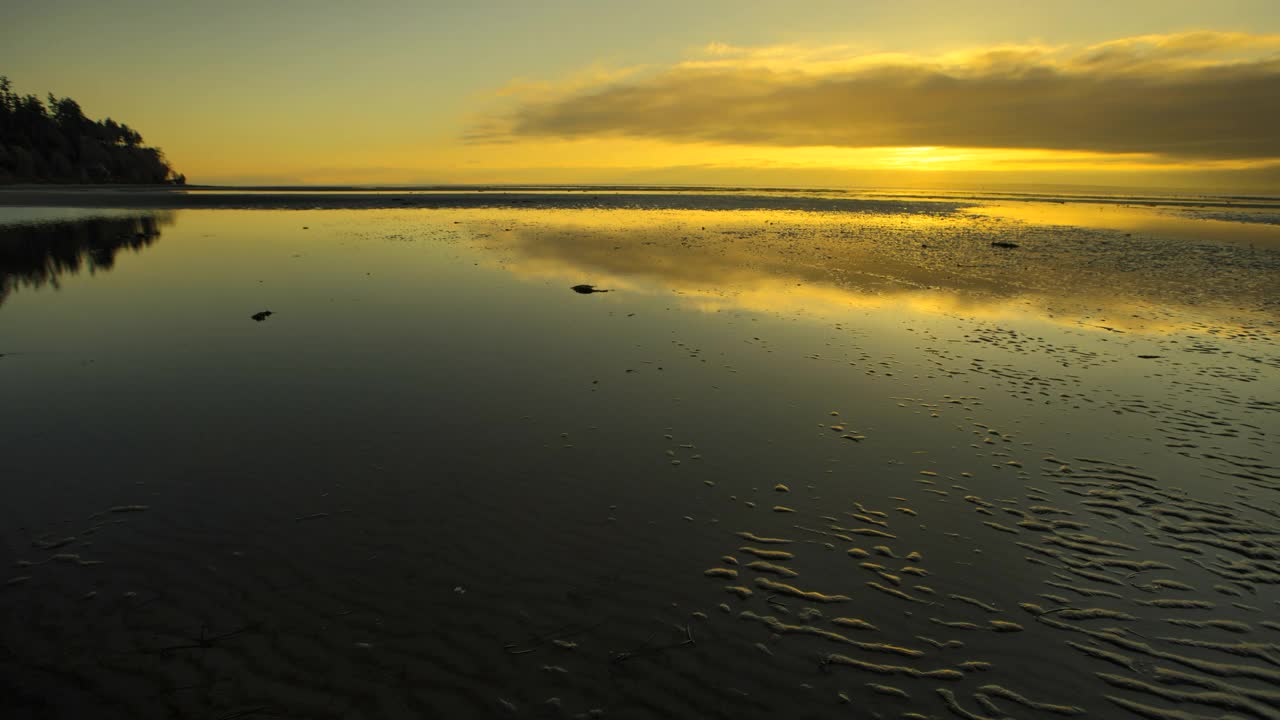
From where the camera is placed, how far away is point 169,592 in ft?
23.0

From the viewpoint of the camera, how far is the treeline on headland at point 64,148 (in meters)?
144

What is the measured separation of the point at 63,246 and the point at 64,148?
174m

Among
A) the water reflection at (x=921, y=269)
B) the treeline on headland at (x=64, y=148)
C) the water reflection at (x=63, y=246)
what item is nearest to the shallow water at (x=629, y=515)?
the water reflection at (x=921, y=269)

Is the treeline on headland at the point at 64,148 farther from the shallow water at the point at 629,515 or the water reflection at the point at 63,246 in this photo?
the shallow water at the point at 629,515

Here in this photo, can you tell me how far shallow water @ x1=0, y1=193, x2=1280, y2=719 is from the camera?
6.10 m

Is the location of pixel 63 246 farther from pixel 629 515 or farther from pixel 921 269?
pixel 921 269

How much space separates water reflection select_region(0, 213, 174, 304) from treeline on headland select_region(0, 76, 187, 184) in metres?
133

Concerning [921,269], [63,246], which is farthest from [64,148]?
[921,269]

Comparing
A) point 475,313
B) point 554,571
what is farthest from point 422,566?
point 475,313

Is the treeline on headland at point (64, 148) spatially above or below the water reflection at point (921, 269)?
above

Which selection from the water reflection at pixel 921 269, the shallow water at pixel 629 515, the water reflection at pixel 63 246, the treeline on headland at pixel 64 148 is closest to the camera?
the shallow water at pixel 629 515

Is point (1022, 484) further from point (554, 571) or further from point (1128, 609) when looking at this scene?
point (554, 571)

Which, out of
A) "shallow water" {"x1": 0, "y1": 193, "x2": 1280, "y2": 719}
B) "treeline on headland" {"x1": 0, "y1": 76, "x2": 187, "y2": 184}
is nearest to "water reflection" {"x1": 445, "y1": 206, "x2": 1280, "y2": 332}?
"shallow water" {"x1": 0, "y1": 193, "x2": 1280, "y2": 719}

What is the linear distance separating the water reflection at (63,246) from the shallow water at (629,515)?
30.7 feet
